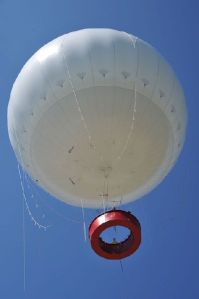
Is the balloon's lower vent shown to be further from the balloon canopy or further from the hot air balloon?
the balloon canopy

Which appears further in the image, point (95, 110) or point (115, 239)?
point (115, 239)

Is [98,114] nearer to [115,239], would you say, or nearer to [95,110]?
[95,110]

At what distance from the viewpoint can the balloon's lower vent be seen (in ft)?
38.4

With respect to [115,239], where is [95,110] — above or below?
above

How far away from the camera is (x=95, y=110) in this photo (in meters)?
11.5

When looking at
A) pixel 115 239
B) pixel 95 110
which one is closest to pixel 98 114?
pixel 95 110

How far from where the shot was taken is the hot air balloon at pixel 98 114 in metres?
11.5

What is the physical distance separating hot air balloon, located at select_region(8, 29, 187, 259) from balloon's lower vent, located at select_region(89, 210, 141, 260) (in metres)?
0.02

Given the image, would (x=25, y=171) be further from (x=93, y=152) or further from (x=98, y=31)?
(x=98, y=31)

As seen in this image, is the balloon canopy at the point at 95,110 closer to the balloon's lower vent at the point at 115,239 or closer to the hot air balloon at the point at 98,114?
the hot air balloon at the point at 98,114

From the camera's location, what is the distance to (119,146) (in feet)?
38.9

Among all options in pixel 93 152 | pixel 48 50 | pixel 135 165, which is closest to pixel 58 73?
pixel 48 50

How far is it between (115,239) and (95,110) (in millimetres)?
3105

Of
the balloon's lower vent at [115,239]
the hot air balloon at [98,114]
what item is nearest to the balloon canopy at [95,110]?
the hot air balloon at [98,114]
